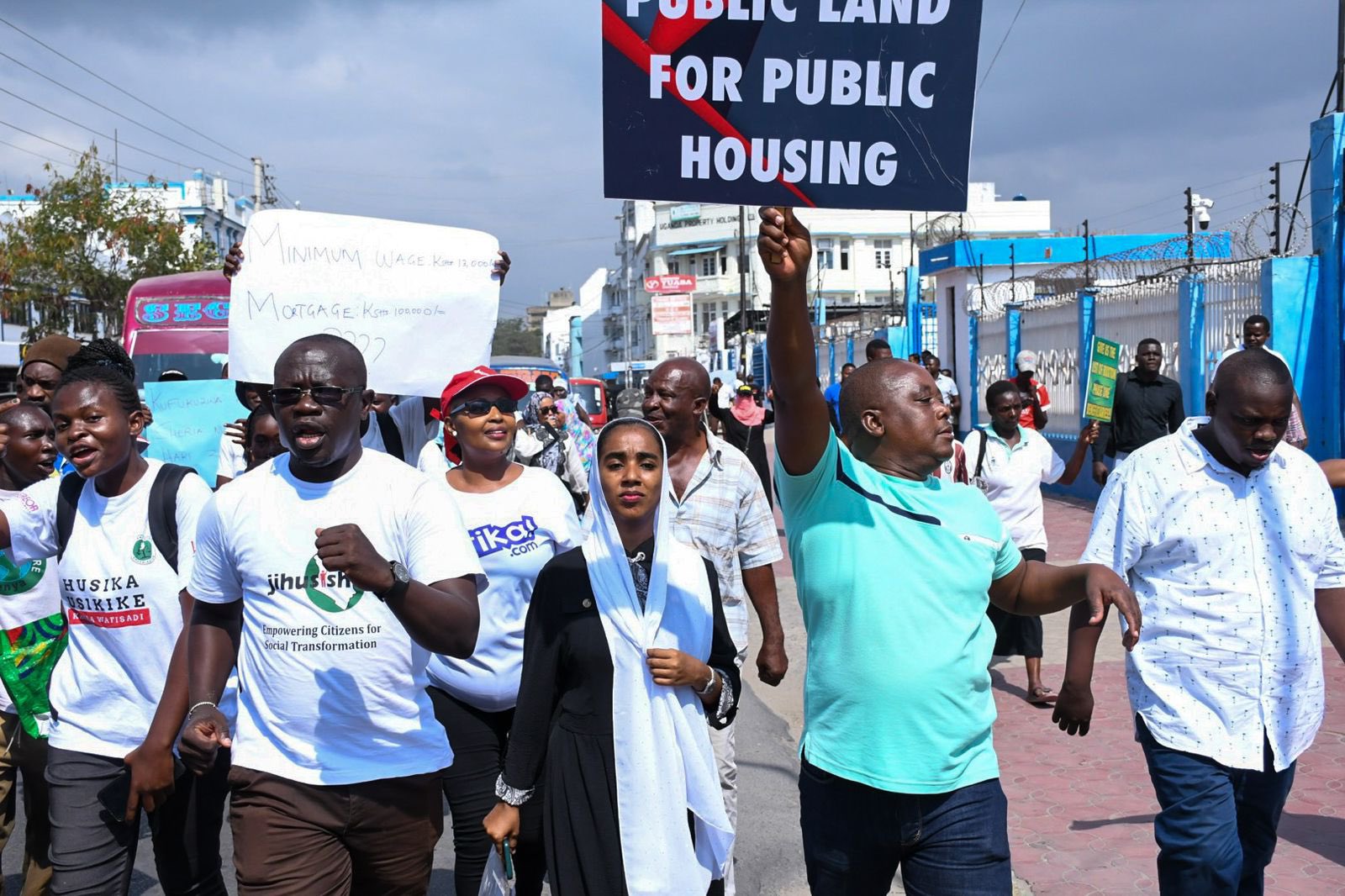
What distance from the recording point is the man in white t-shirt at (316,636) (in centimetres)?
319

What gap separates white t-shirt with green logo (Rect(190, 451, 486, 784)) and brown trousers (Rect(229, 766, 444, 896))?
49 millimetres

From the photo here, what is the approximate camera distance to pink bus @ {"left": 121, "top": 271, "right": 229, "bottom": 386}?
1481cm

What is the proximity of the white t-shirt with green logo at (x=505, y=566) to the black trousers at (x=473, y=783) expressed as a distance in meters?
0.05

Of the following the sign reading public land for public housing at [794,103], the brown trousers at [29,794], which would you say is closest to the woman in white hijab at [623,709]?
the sign reading public land for public housing at [794,103]

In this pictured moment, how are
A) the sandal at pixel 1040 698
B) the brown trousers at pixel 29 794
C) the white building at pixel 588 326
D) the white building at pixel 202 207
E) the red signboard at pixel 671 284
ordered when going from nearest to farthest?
1. the brown trousers at pixel 29 794
2. the sandal at pixel 1040 698
3. the red signboard at pixel 671 284
4. the white building at pixel 202 207
5. the white building at pixel 588 326

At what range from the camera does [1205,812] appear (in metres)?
3.58

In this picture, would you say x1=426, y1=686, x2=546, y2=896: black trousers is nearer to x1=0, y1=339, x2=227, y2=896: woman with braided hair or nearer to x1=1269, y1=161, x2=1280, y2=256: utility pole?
x1=0, y1=339, x2=227, y2=896: woman with braided hair

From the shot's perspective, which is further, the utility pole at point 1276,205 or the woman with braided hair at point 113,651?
the utility pole at point 1276,205

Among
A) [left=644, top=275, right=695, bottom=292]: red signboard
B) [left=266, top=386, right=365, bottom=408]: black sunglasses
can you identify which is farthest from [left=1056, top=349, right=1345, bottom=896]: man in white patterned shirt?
[left=644, top=275, right=695, bottom=292]: red signboard

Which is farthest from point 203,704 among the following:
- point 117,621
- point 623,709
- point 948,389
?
point 948,389

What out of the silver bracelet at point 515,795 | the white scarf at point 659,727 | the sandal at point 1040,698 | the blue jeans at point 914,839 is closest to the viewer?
the blue jeans at point 914,839

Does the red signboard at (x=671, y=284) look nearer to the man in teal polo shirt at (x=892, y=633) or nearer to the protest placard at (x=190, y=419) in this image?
the protest placard at (x=190, y=419)

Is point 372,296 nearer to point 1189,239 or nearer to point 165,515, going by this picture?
point 165,515

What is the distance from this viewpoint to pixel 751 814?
226 inches
